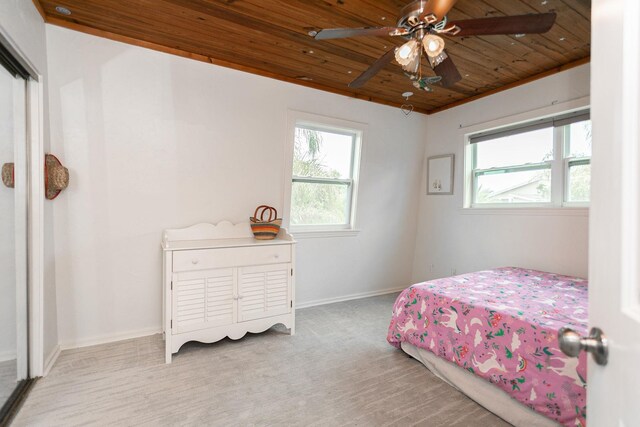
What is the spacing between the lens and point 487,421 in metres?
1.83

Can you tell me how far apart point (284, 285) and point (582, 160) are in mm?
2992

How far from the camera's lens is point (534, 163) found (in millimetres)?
3375

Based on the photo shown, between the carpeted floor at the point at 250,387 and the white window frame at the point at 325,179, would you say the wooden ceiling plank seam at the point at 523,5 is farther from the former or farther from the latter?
the carpeted floor at the point at 250,387

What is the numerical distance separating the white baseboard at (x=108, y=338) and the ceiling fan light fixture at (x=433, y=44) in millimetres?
3038

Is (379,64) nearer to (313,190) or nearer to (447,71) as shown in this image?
(447,71)

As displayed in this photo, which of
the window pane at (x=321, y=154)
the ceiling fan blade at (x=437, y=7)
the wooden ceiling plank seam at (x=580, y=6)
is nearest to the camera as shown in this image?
the ceiling fan blade at (x=437, y=7)

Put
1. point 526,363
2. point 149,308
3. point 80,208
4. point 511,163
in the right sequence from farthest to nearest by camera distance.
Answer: point 511,163, point 149,308, point 80,208, point 526,363

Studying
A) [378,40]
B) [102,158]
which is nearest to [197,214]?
[102,158]

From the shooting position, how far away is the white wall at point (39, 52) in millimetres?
1770

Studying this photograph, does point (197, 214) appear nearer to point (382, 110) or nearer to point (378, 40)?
point (378, 40)

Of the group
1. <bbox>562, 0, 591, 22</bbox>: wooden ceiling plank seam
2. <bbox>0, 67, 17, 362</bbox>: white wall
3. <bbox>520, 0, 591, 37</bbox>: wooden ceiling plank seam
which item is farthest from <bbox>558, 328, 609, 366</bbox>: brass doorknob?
<bbox>0, 67, 17, 362</bbox>: white wall

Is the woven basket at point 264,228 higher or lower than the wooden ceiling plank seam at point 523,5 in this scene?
lower

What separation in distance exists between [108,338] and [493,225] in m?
3.95

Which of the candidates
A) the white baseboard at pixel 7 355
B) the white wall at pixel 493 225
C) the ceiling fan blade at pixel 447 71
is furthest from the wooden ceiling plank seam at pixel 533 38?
the white baseboard at pixel 7 355
